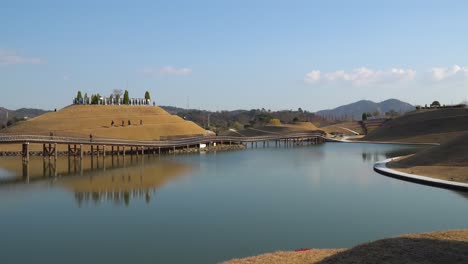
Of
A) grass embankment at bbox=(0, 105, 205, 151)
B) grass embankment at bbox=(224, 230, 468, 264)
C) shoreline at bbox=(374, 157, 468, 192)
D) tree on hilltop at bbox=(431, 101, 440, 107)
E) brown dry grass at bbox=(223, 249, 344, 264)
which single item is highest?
tree on hilltop at bbox=(431, 101, 440, 107)

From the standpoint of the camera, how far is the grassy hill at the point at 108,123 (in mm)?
89625

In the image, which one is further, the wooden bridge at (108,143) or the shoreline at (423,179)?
the wooden bridge at (108,143)

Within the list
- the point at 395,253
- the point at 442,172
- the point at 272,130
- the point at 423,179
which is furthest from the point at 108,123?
the point at 395,253

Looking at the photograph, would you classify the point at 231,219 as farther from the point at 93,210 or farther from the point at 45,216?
the point at 45,216

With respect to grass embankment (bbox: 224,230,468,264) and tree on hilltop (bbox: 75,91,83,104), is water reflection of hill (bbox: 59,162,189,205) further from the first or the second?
tree on hilltop (bbox: 75,91,83,104)

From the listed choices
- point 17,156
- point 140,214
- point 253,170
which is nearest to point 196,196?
point 140,214

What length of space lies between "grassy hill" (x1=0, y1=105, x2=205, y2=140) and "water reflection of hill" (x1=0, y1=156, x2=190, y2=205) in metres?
24.5

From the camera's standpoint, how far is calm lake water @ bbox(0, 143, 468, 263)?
66.4 feet

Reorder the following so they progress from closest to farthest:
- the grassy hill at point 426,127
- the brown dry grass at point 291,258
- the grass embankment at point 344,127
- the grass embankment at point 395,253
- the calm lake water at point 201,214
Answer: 1. the grass embankment at point 395,253
2. the brown dry grass at point 291,258
3. the calm lake water at point 201,214
4. the grassy hill at point 426,127
5. the grass embankment at point 344,127

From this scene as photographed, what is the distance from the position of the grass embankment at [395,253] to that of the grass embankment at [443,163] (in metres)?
22.3

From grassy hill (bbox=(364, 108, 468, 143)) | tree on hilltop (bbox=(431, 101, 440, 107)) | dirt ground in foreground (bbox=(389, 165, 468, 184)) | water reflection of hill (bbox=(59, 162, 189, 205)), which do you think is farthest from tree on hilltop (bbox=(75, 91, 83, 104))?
tree on hilltop (bbox=(431, 101, 440, 107))

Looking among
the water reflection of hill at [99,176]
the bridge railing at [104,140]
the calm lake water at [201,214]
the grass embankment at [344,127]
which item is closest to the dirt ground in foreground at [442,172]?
the calm lake water at [201,214]

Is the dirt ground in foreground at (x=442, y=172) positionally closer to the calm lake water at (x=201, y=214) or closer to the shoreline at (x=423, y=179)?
the shoreline at (x=423, y=179)

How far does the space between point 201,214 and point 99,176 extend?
73.7 feet
